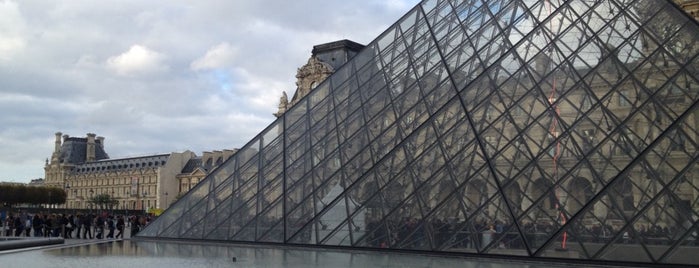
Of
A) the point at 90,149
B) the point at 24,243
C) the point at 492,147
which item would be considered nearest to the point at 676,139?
the point at 492,147

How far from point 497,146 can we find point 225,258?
5575mm

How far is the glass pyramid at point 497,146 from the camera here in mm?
12102

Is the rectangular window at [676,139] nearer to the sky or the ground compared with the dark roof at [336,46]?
nearer to the ground

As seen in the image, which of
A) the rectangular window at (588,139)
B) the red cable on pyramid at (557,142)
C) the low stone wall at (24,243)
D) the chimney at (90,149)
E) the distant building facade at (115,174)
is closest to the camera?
the red cable on pyramid at (557,142)

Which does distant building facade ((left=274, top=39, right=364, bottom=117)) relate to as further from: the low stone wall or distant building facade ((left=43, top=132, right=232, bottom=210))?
the low stone wall

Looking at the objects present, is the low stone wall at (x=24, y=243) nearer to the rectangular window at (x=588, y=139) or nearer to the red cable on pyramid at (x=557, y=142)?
the red cable on pyramid at (x=557, y=142)

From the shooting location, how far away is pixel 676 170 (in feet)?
39.3

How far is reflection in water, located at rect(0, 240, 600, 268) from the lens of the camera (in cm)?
1233

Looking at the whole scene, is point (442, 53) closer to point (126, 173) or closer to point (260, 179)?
point (260, 179)

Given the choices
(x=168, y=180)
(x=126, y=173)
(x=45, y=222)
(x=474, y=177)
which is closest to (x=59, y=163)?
(x=126, y=173)

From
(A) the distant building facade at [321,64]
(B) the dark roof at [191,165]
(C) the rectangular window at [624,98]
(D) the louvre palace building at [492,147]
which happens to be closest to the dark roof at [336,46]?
(A) the distant building facade at [321,64]

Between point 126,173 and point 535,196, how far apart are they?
304ft

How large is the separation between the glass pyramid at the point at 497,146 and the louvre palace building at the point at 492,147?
0.11 ft

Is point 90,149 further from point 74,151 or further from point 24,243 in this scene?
point 24,243
